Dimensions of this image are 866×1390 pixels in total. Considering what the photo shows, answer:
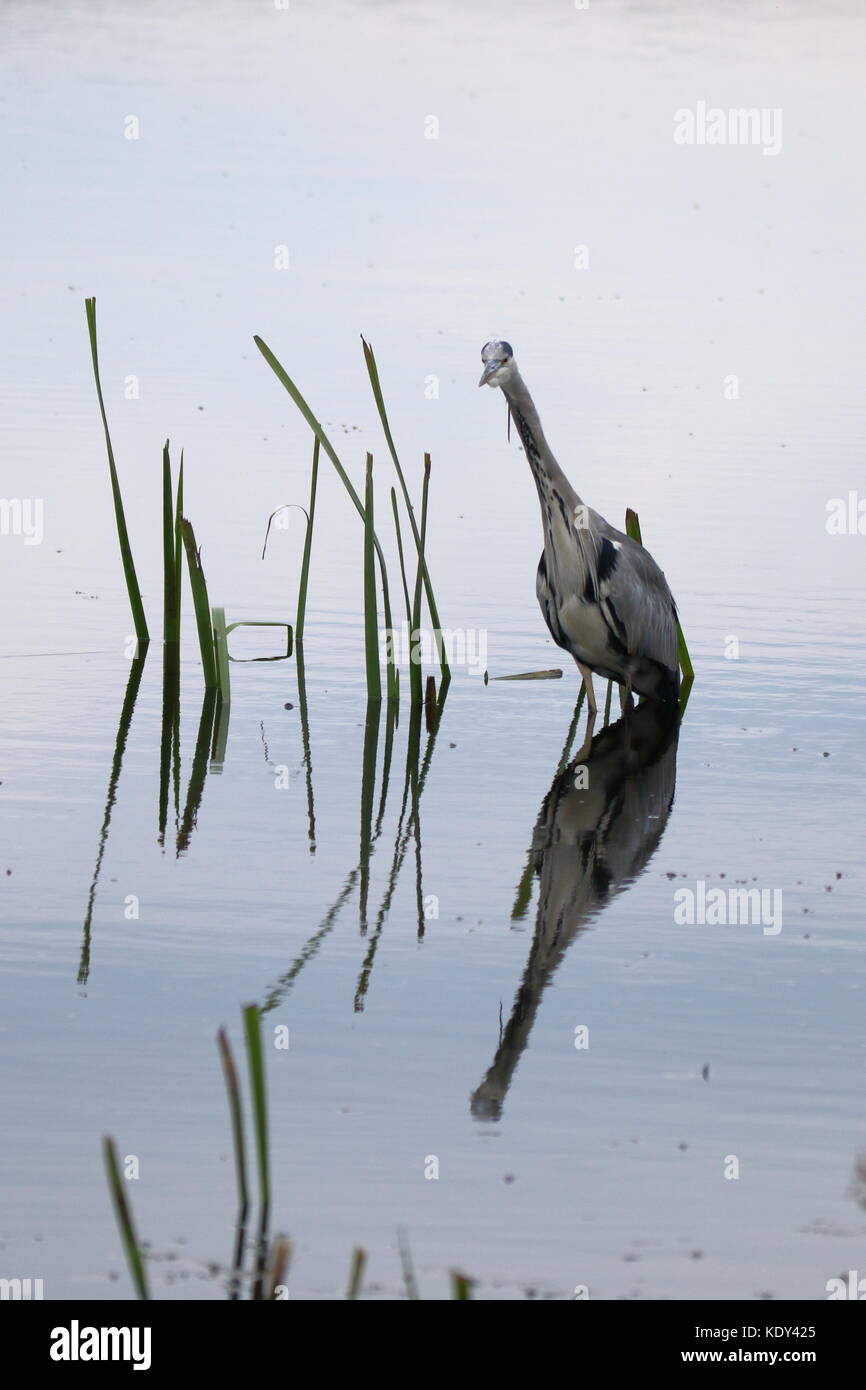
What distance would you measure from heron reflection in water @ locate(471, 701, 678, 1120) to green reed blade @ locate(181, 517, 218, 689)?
6.01 ft

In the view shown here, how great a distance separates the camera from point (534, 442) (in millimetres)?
9531

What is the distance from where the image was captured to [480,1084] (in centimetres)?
558

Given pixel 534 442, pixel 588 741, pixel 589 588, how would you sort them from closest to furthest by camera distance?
pixel 534 442
pixel 588 741
pixel 589 588

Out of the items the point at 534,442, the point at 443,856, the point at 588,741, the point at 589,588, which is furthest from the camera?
the point at 589,588

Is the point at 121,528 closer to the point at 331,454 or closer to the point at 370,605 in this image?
the point at 331,454

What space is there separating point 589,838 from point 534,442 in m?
2.20

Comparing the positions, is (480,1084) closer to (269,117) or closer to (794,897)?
(794,897)

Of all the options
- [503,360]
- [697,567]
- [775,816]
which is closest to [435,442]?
[697,567]

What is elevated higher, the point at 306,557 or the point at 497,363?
the point at 497,363

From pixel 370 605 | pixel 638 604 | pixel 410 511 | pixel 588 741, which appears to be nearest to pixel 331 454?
pixel 410 511

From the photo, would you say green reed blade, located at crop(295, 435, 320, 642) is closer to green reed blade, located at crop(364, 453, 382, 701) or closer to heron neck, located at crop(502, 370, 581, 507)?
green reed blade, located at crop(364, 453, 382, 701)

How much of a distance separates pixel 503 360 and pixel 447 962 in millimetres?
3529

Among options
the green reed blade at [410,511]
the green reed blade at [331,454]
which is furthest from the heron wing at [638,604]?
the green reed blade at [331,454]

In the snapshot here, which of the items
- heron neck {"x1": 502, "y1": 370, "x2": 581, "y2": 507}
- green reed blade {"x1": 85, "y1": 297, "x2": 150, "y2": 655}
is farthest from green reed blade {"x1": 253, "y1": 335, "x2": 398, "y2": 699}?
heron neck {"x1": 502, "y1": 370, "x2": 581, "y2": 507}
